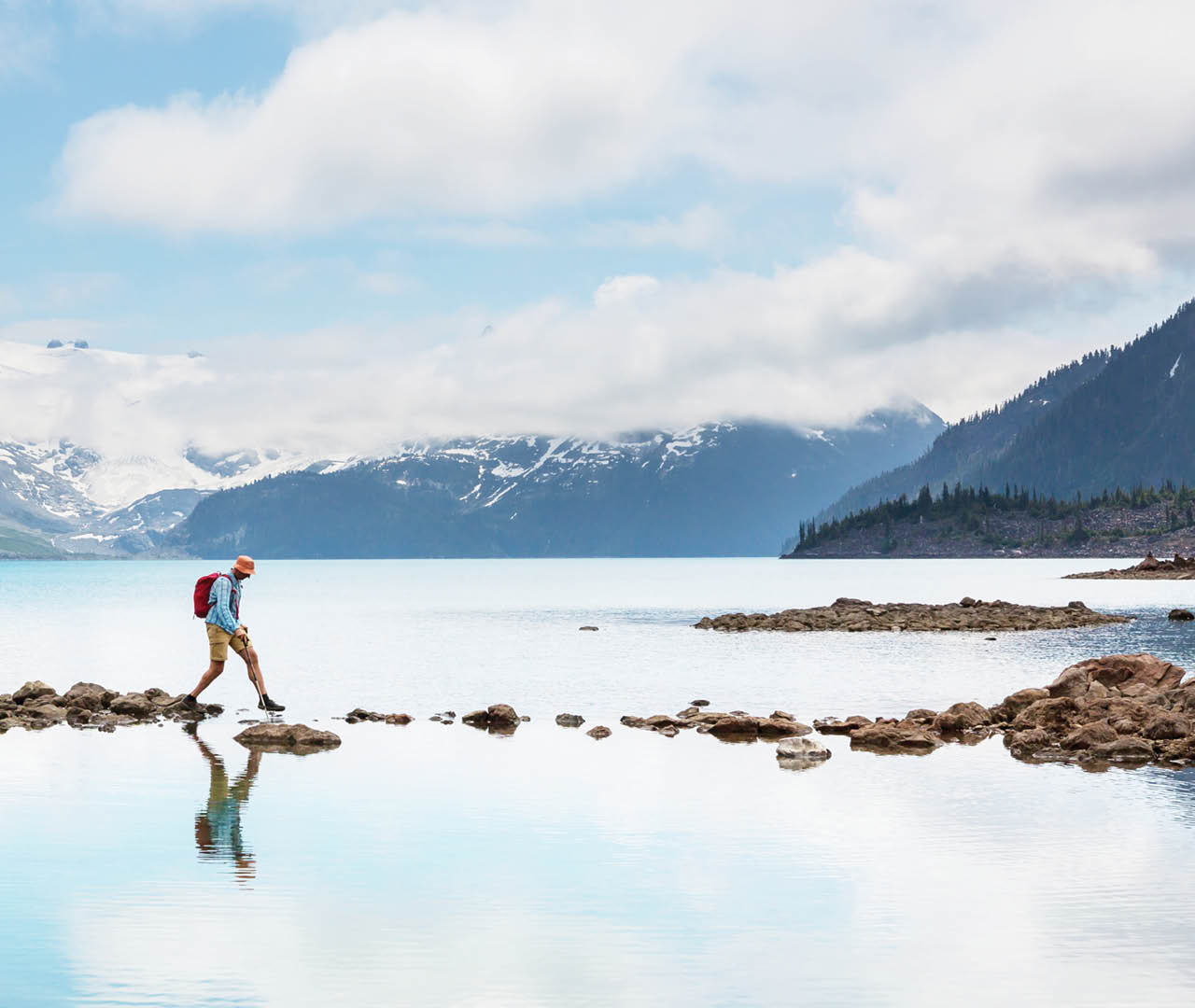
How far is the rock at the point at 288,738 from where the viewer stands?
31.4 metres

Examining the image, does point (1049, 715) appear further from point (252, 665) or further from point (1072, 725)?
point (252, 665)

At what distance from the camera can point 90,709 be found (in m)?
38.0

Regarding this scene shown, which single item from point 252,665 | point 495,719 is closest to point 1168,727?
point 495,719

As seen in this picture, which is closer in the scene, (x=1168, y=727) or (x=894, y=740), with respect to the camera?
(x=1168, y=727)

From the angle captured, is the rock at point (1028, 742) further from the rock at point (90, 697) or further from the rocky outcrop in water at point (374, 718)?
the rock at point (90, 697)

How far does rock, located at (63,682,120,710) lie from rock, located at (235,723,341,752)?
8555mm

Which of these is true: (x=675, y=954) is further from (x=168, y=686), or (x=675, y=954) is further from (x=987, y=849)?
(x=168, y=686)

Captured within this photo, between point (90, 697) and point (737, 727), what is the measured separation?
1920cm

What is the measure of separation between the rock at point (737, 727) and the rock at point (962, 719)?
470 centimetres

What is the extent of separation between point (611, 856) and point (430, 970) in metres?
5.64

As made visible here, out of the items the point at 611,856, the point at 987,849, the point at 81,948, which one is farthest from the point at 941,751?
the point at 81,948

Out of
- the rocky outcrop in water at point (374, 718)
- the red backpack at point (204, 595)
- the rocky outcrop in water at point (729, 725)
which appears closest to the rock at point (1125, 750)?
the rocky outcrop in water at point (729, 725)

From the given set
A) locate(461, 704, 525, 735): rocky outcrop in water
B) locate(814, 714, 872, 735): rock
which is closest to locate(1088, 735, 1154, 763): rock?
locate(814, 714, 872, 735): rock

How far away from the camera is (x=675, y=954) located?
14492 mm
